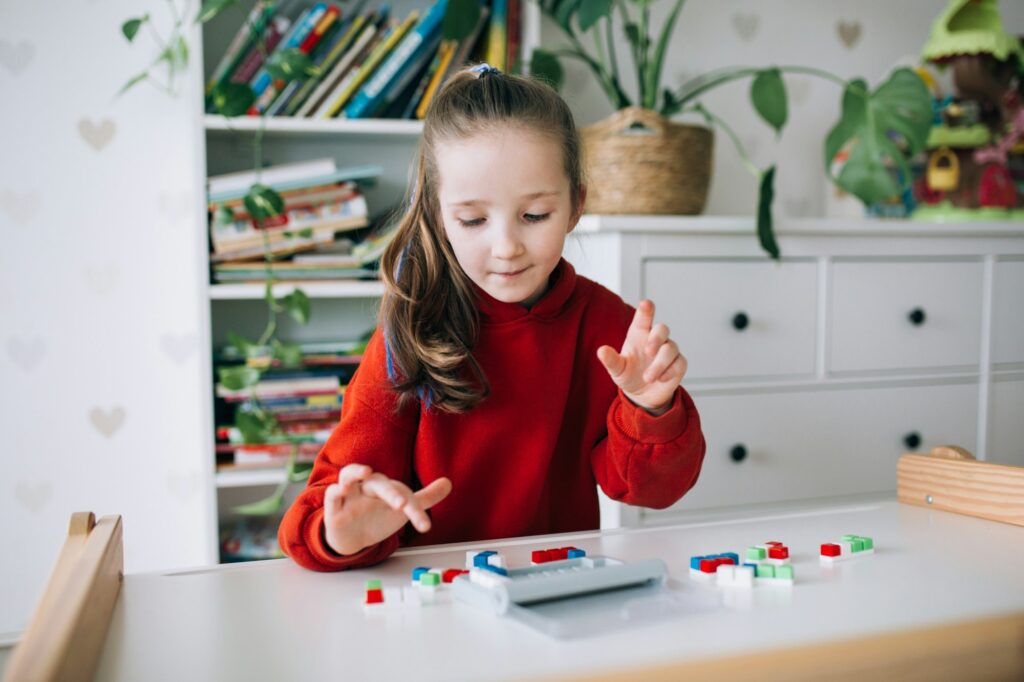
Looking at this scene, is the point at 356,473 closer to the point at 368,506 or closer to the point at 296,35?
the point at 368,506

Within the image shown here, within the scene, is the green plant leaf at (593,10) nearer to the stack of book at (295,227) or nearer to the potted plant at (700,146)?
the potted plant at (700,146)

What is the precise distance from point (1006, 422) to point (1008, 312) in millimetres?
243

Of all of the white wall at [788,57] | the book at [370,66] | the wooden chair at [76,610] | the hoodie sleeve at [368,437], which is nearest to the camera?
the wooden chair at [76,610]

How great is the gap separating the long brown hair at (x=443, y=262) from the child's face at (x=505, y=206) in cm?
3

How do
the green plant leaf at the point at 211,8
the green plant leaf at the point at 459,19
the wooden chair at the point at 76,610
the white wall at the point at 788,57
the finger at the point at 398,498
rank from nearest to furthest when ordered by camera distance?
the wooden chair at the point at 76,610, the finger at the point at 398,498, the green plant leaf at the point at 211,8, the green plant leaf at the point at 459,19, the white wall at the point at 788,57

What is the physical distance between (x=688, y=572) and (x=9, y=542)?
170 cm

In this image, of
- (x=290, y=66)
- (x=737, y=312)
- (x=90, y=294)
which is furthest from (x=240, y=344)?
(x=737, y=312)

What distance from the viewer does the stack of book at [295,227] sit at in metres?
1.78

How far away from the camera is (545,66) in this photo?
6.16 ft

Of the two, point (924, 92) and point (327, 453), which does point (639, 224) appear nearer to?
point (924, 92)

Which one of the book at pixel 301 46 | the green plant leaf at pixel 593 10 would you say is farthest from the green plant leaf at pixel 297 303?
the green plant leaf at pixel 593 10

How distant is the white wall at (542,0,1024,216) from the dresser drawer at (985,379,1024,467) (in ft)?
2.08

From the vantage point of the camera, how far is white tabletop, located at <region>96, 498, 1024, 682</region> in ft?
1.74

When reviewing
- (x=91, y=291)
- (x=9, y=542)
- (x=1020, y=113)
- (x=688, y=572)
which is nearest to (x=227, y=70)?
(x=91, y=291)
